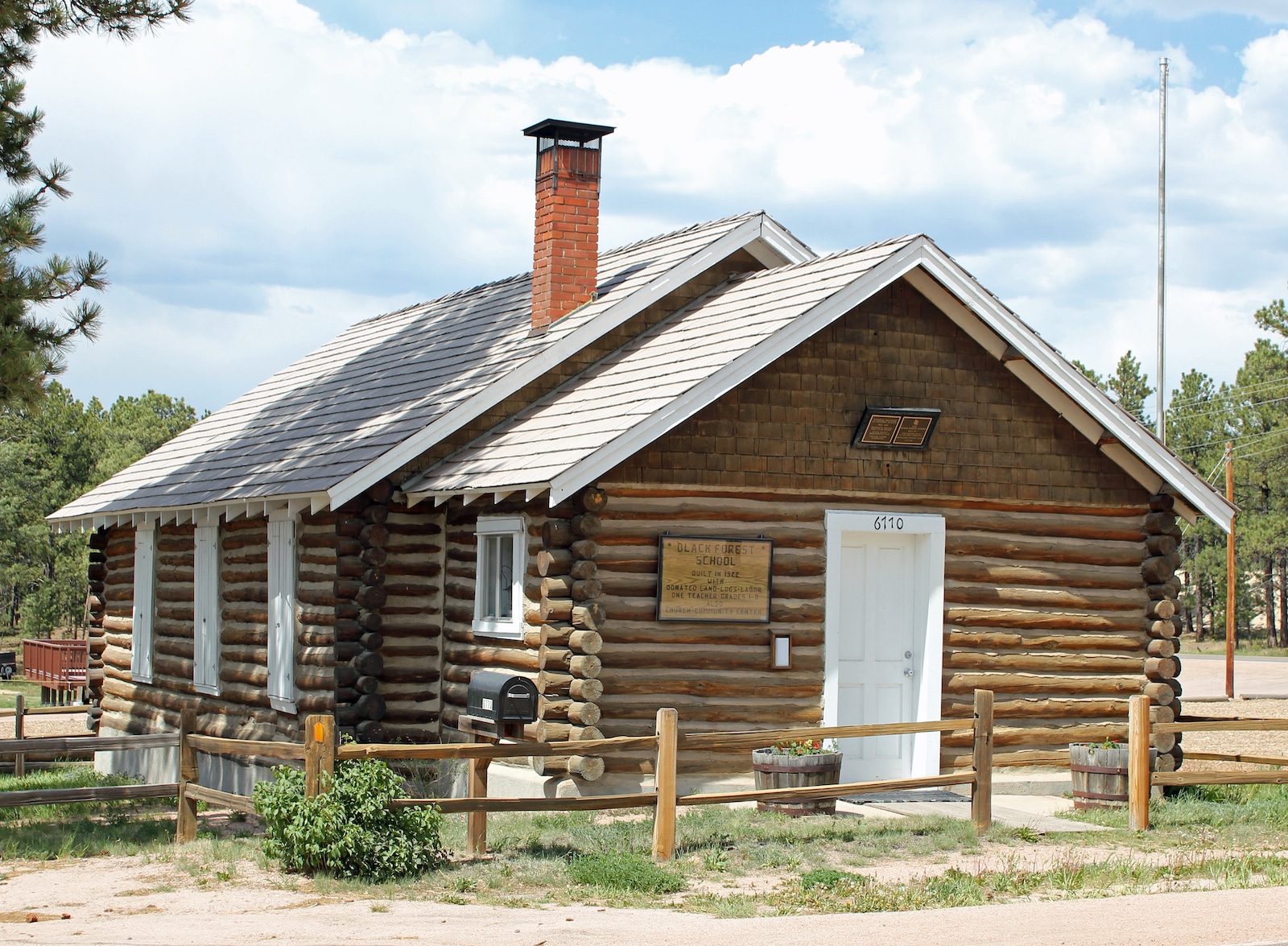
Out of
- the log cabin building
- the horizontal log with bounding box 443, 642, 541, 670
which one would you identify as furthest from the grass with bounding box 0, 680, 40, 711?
the horizontal log with bounding box 443, 642, 541, 670

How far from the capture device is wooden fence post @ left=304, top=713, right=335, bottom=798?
10383 mm

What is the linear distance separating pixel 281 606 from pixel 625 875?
6904mm

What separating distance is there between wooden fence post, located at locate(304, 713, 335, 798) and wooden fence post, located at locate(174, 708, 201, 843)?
2.06 meters

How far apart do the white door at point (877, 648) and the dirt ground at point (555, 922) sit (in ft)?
15.9

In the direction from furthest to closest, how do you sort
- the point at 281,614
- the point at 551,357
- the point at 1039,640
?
the point at 281,614
the point at 551,357
the point at 1039,640

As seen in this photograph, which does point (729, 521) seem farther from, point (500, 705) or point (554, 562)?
point (500, 705)

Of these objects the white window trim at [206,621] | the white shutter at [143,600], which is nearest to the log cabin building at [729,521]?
the white window trim at [206,621]

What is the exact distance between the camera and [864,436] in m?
14.0

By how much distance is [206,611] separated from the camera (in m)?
17.8

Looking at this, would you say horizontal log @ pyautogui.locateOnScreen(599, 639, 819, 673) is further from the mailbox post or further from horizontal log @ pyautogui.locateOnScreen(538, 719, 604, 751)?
the mailbox post

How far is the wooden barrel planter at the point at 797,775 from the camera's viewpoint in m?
12.4

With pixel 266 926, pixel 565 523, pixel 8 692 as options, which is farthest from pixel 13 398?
pixel 8 692

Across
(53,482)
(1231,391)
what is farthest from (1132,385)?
(53,482)

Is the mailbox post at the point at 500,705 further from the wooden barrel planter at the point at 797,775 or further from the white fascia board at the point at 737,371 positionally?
the wooden barrel planter at the point at 797,775
